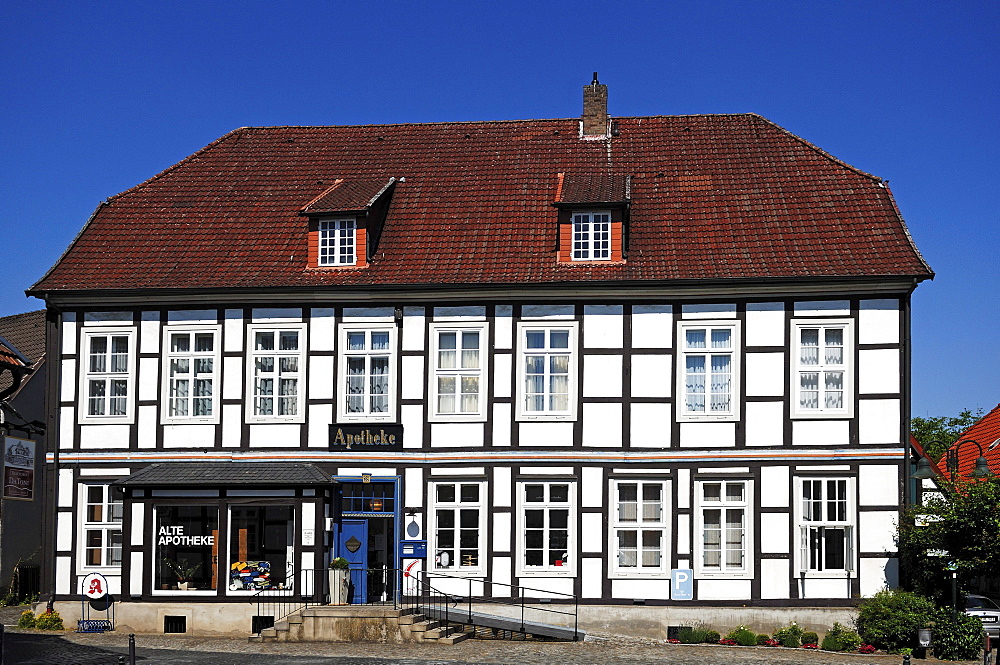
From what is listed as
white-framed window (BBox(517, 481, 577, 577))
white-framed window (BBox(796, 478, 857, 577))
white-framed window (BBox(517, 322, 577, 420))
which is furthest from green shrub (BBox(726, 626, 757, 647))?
white-framed window (BBox(517, 322, 577, 420))

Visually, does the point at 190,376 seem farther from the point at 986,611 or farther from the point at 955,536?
the point at 986,611

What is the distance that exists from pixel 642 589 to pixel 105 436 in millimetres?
12598

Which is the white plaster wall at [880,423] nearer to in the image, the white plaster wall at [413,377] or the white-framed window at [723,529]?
the white-framed window at [723,529]

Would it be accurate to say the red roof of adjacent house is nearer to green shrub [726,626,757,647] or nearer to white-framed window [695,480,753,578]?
white-framed window [695,480,753,578]

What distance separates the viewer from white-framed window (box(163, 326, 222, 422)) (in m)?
28.4

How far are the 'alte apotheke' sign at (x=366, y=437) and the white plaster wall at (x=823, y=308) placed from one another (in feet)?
30.1

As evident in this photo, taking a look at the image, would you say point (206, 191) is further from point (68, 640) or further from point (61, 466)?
point (68, 640)

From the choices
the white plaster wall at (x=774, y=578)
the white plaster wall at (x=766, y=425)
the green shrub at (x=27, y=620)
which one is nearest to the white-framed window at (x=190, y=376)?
the green shrub at (x=27, y=620)

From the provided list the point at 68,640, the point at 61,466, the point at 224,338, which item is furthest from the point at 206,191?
the point at 68,640

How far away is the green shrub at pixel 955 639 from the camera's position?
2458 centimetres

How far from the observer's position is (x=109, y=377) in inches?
1124

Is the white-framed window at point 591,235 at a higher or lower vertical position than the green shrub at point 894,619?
higher

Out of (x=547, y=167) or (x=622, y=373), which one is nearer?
(x=622, y=373)

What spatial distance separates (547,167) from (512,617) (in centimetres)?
1114
